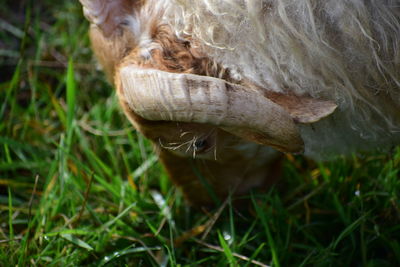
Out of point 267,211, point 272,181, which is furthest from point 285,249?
point 272,181

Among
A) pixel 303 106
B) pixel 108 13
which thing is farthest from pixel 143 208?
pixel 303 106

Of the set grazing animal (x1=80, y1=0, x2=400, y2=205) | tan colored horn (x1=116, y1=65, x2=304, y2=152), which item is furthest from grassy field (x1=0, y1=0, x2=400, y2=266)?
tan colored horn (x1=116, y1=65, x2=304, y2=152)

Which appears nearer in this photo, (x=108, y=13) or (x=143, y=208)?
(x=108, y=13)

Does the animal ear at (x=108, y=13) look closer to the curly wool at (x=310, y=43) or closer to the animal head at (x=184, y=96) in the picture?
the animal head at (x=184, y=96)

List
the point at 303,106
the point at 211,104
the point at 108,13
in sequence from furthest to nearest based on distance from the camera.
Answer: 1. the point at 108,13
2. the point at 303,106
3. the point at 211,104

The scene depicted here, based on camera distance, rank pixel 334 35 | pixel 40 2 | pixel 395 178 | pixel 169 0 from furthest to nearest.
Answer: pixel 40 2 < pixel 395 178 < pixel 169 0 < pixel 334 35

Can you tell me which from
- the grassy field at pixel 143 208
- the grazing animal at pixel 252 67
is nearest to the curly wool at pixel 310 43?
the grazing animal at pixel 252 67

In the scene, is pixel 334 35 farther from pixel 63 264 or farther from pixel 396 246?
pixel 63 264

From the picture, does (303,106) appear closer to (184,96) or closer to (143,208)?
(184,96)
